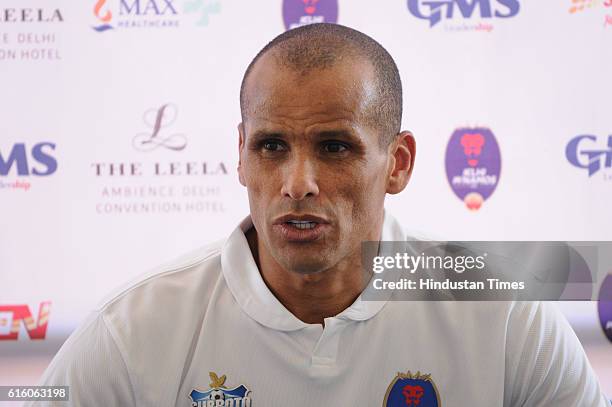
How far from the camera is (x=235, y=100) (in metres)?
1.91

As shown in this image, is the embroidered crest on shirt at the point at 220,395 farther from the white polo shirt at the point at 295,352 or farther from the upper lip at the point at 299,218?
the upper lip at the point at 299,218

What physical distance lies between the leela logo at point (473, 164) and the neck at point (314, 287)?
70 centimetres

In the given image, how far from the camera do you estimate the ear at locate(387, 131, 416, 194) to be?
133 cm

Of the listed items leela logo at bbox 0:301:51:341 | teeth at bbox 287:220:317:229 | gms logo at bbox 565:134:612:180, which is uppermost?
gms logo at bbox 565:134:612:180

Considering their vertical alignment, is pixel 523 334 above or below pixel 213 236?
below

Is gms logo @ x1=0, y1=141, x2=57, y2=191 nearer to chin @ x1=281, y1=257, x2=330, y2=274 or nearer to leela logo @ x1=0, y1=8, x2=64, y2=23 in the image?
leela logo @ x1=0, y1=8, x2=64, y2=23

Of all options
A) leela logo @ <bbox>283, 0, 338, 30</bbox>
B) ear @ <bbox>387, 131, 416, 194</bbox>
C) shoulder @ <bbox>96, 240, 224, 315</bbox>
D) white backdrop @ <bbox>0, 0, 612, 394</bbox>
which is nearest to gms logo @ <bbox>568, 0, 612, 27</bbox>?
white backdrop @ <bbox>0, 0, 612, 394</bbox>

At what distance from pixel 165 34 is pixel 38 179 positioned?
0.54 m

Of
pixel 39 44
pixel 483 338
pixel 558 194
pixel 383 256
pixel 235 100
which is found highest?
pixel 39 44

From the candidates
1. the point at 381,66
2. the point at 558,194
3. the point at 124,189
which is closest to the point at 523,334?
the point at 381,66

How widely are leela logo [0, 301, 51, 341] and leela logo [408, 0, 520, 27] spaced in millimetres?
1299

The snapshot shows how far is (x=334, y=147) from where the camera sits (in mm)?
1199

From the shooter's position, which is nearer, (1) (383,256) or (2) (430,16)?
(1) (383,256)

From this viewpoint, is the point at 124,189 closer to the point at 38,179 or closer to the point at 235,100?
the point at 38,179
